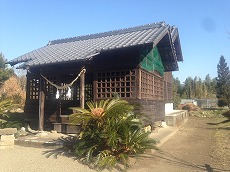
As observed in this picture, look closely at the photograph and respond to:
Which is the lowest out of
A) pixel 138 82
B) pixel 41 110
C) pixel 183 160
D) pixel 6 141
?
pixel 183 160

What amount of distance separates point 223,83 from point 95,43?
38.1 metres

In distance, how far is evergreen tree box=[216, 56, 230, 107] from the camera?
37344 mm

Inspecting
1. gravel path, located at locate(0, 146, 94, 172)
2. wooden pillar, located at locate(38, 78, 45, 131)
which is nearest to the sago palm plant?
gravel path, located at locate(0, 146, 94, 172)

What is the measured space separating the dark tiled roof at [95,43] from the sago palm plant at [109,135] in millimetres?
3214

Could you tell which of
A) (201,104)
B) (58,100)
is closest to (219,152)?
(58,100)

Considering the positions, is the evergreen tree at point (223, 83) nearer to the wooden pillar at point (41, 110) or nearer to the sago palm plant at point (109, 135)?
the wooden pillar at point (41, 110)

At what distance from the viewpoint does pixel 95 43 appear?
13055mm

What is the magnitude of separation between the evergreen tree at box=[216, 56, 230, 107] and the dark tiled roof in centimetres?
2553

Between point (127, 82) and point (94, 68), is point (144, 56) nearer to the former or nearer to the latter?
point (127, 82)

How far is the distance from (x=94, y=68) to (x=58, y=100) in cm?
254

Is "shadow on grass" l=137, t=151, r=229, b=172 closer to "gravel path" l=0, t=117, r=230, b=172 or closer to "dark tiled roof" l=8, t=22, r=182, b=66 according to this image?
"gravel path" l=0, t=117, r=230, b=172

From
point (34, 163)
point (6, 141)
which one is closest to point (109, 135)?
point (34, 163)

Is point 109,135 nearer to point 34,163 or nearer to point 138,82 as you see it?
point 34,163

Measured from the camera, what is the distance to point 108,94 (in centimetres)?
1133
